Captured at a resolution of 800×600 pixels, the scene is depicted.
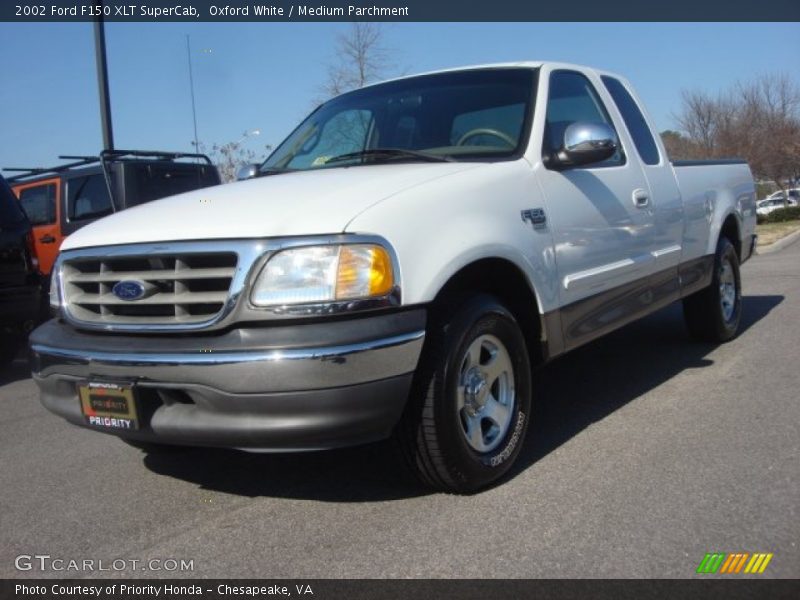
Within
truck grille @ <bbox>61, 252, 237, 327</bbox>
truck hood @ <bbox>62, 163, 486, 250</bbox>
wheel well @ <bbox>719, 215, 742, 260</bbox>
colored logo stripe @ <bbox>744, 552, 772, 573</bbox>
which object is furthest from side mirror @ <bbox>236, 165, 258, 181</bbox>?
wheel well @ <bbox>719, 215, 742, 260</bbox>

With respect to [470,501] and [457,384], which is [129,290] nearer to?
[457,384]

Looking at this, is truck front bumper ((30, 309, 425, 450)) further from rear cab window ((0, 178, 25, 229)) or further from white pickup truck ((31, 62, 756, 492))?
rear cab window ((0, 178, 25, 229))

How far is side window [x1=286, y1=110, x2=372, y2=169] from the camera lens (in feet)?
15.2

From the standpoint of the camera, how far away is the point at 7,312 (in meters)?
6.53

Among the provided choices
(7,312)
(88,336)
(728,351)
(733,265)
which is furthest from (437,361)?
(7,312)

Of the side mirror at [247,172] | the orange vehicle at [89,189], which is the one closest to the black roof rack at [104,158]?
the orange vehicle at [89,189]

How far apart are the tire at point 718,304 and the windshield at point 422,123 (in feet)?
8.73

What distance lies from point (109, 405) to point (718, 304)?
472cm

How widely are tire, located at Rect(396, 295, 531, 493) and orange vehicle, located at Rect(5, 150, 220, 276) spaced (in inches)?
280

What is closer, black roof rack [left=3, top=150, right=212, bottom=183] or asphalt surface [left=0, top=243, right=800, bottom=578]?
asphalt surface [left=0, top=243, right=800, bottom=578]

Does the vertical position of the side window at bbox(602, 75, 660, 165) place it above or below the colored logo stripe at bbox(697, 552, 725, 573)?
above

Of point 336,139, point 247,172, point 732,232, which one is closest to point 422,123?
point 336,139

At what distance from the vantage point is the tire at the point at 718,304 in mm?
6199

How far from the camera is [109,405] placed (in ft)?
10.5
